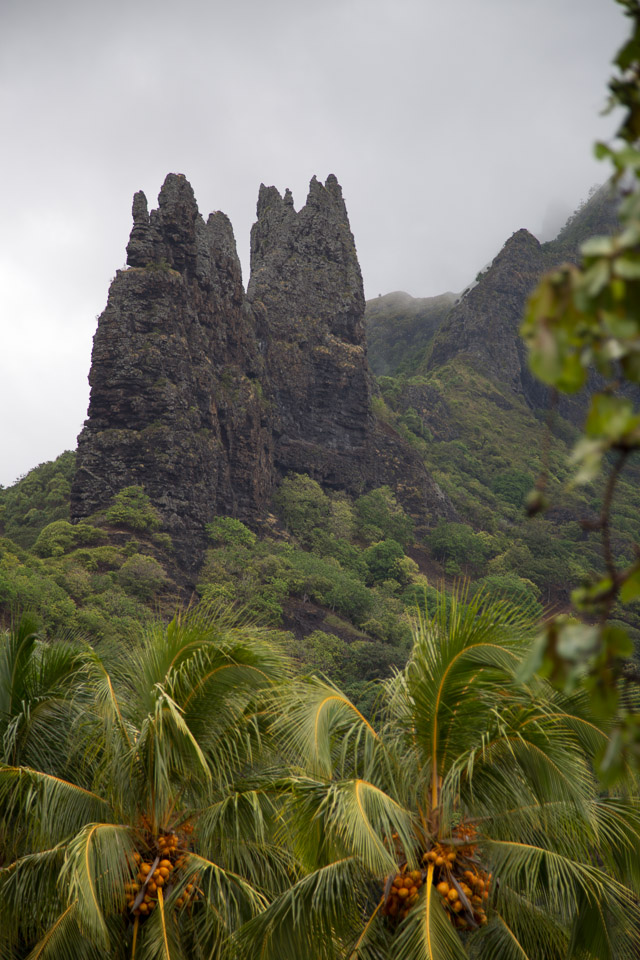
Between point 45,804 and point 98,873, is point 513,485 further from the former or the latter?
point 98,873

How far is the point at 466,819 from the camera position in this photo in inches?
239

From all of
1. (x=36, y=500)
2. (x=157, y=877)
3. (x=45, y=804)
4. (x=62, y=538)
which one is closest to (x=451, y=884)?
(x=157, y=877)

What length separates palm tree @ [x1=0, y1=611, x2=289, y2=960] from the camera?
6.02 metres

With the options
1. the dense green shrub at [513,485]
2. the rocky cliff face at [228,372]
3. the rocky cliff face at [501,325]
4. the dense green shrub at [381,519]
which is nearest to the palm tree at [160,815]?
the rocky cliff face at [228,372]

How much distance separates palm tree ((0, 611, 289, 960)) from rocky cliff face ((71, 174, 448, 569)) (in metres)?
38.7

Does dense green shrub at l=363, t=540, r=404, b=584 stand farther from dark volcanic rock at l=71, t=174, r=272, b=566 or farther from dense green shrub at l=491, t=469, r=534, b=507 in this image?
dense green shrub at l=491, t=469, r=534, b=507

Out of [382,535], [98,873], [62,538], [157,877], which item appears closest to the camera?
[98,873]

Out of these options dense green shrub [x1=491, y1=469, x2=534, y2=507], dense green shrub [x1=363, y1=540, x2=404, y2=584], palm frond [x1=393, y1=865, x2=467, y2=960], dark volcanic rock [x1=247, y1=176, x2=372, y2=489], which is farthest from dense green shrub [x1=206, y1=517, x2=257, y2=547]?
palm frond [x1=393, y1=865, x2=467, y2=960]

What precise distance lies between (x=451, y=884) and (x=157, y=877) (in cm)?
223

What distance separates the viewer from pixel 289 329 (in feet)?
213

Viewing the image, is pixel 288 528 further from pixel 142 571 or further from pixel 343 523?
pixel 142 571

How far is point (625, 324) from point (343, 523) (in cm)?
5773

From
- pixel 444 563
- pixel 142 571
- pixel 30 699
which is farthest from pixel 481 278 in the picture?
pixel 30 699

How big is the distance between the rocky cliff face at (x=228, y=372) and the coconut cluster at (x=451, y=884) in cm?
4013
